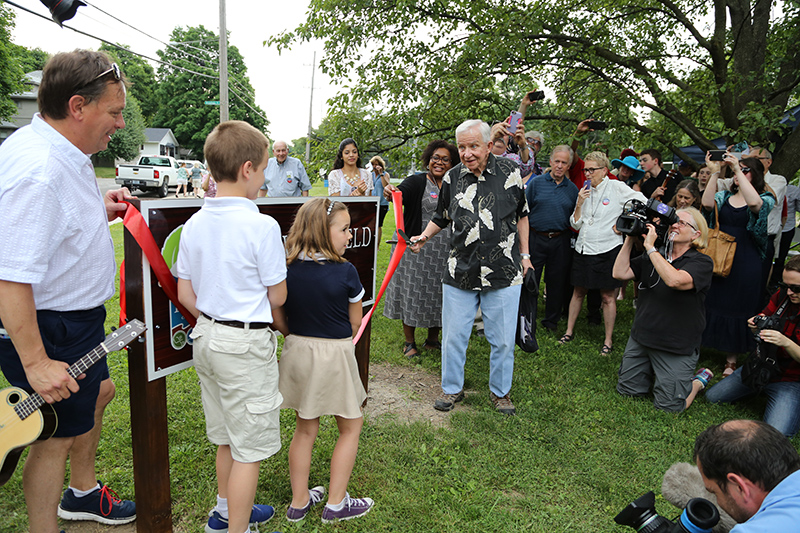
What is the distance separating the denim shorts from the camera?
192 cm

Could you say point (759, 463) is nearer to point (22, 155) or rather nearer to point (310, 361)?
point (310, 361)

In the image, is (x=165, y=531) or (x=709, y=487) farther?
(x=165, y=531)

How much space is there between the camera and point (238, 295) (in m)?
2.09

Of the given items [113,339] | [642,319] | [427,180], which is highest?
[427,180]

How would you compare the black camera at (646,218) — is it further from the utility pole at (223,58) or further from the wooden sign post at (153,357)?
the utility pole at (223,58)

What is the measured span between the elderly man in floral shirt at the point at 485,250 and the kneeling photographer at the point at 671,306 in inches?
38.9

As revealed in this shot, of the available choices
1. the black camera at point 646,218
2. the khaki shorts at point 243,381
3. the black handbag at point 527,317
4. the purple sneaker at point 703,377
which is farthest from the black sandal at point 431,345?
the khaki shorts at point 243,381

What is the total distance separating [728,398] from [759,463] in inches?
121

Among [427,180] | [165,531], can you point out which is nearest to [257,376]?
[165,531]

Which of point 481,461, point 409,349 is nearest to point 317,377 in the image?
point 481,461

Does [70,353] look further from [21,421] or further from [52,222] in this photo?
[52,222]

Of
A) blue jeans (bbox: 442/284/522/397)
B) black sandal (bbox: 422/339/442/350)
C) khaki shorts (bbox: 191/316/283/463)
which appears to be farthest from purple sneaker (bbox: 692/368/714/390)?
khaki shorts (bbox: 191/316/283/463)

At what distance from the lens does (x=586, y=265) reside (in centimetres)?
549

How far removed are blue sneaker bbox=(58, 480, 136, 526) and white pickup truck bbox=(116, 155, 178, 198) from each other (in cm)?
2433
